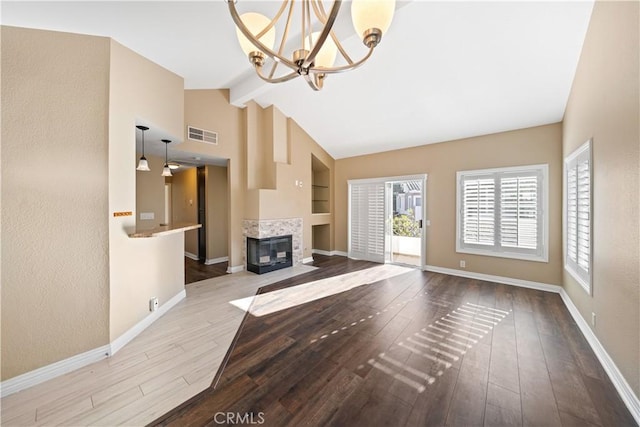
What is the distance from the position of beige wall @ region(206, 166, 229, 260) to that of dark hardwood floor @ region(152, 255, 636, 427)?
3378 millimetres

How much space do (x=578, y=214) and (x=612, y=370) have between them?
1732mm

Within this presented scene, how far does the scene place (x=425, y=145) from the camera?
4984 mm

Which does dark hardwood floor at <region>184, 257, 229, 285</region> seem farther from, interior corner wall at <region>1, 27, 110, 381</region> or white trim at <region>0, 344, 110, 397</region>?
interior corner wall at <region>1, 27, 110, 381</region>

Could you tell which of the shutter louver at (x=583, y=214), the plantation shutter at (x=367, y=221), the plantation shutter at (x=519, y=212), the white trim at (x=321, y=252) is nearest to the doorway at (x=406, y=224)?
the plantation shutter at (x=367, y=221)

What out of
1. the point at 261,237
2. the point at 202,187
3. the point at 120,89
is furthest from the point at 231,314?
the point at 202,187

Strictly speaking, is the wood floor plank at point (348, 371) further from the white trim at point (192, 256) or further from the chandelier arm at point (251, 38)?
the white trim at point (192, 256)

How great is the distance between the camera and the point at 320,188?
685 centimetres

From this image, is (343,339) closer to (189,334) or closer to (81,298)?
(189,334)

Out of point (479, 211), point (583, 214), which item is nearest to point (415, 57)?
point (583, 214)

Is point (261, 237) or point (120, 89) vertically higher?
point (120, 89)

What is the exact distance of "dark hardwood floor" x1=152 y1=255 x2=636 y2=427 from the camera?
Answer: 5.12 feet

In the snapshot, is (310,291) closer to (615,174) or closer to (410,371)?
(410,371)

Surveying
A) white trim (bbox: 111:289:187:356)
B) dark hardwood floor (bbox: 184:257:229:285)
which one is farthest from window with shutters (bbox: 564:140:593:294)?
dark hardwood floor (bbox: 184:257:229:285)

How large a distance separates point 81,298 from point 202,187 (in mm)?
4096
